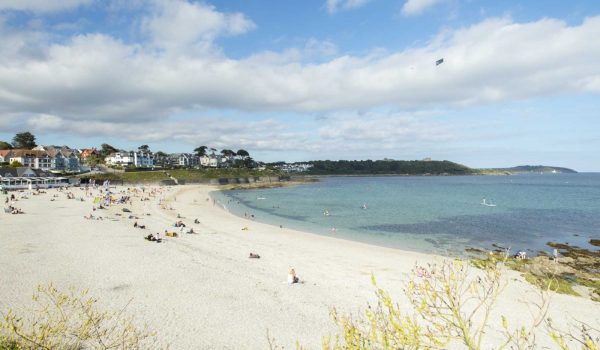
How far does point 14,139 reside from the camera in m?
126

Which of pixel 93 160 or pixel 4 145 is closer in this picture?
pixel 4 145

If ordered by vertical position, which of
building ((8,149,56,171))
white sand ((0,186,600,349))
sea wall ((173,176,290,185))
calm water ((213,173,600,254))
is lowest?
calm water ((213,173,600,254))

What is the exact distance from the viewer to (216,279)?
17.9 m

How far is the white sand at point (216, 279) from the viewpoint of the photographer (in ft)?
42.8

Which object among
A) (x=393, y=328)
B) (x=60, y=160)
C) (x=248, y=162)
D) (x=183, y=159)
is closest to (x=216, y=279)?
(x=393, y=328)

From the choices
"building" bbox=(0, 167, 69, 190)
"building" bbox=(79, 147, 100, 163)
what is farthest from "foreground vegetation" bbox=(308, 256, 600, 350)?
"building" bbox=(79, 147, 100, 163)

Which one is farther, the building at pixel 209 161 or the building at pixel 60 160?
the building at pixel 209 161

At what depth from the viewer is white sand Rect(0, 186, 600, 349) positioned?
1305 cm

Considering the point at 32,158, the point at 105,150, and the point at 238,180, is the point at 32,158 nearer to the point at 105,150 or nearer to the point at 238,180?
the point at 105,150

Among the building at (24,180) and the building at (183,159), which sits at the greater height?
the building at (183,159)

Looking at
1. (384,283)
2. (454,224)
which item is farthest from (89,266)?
(454,224)

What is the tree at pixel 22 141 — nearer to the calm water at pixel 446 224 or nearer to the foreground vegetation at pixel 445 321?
the calm water at pixel 446 224

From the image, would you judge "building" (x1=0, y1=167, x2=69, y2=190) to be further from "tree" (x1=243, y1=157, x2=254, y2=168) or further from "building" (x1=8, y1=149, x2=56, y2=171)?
"tree" (x1=243, y1=157, x2=254, y2=168)

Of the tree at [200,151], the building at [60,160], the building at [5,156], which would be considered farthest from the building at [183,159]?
the building at [5,156]
